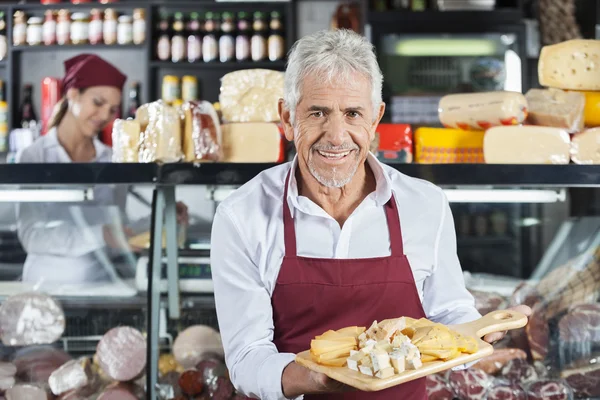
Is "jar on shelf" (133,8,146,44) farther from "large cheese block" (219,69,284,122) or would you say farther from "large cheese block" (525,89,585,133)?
"large cheese block" (525,89,585,133)

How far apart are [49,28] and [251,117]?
3.15 m

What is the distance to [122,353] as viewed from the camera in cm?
203

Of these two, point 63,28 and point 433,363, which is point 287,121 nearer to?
point 433,363

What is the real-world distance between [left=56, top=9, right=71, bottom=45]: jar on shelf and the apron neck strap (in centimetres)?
358

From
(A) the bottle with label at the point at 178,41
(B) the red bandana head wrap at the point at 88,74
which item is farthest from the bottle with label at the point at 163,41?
(B) the red bandana head wrap at the point at 88,74

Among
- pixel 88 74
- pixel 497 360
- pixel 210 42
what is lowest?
pixel 497 360

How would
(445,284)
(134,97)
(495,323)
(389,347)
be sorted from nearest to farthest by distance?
(389,347) → (495,323) → (445,284) → (134,97)

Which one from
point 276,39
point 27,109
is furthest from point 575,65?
point 27,109

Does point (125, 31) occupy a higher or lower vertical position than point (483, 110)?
higher

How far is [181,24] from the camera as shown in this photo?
15.5 ft

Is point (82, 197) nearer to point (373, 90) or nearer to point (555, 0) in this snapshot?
point (373, 90)

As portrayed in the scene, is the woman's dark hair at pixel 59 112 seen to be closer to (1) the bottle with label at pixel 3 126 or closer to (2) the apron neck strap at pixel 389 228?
(1) the bottle with label at pixel 3 126

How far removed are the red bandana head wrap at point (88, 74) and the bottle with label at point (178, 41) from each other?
1454 millimetres

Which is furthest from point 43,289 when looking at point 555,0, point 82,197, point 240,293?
point 555,0
